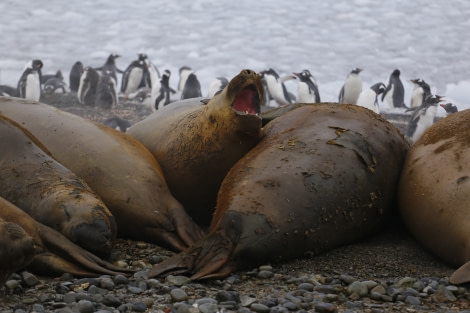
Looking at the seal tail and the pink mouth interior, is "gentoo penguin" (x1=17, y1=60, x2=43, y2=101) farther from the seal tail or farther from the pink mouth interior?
the seal tail

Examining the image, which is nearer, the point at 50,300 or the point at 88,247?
the point at 50,300

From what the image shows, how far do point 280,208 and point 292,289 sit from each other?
1.24ft

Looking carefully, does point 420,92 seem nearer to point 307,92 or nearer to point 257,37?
point 307,92

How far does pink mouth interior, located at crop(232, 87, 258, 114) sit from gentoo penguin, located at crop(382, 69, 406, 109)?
12.8 metres

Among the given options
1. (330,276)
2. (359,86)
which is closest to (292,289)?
(330,276)

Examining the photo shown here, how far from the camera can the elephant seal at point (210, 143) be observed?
3566 mm

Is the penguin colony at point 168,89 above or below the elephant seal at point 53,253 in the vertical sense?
above

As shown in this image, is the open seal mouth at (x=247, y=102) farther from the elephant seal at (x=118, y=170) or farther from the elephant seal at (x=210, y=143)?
the elephant seal at (x=118, y=170)

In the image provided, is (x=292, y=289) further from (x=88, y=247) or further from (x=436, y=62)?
(x=436, y=62)

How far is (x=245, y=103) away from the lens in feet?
11.9

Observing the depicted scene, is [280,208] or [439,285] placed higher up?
[280,208]

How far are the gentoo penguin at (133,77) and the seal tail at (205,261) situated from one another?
1497 centimetres

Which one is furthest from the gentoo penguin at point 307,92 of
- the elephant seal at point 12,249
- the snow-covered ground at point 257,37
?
the elephant seal at point 12,249

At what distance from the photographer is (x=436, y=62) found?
1858cm
